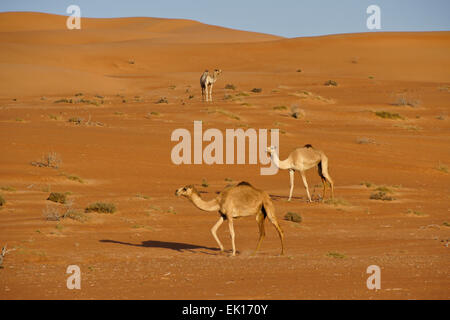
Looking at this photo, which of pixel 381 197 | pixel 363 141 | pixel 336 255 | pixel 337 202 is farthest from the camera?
pixel 363 141

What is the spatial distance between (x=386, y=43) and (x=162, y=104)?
66.8 m

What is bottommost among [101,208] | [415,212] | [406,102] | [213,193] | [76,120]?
[415,212]

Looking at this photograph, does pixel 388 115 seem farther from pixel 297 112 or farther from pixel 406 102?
pixel 297 112

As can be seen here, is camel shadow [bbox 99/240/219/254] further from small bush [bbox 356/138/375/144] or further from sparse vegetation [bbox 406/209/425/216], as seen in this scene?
small bush [bbox 356/138/375/144]

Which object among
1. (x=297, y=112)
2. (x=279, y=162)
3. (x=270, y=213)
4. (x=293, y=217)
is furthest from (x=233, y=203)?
(x=297, y=112)

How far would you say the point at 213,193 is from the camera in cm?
2000

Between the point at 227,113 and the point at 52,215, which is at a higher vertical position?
the point at 227,113

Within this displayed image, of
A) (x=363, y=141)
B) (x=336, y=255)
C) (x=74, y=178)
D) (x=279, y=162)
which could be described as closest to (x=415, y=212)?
(x=279, y=162)

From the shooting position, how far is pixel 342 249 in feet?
43.0

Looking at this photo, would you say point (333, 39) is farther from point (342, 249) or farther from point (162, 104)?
point (342, 249)

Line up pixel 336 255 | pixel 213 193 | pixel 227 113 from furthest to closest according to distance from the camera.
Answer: pixel 227 113
pixel 213 193
pixel 336 255

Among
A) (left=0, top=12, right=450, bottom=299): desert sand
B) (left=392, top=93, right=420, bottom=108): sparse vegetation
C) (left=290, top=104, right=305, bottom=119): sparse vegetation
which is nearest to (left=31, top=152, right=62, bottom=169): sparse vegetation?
(left=0, top=12, right=450, bottom=299): desert sand

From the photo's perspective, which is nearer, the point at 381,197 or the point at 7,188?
the point at 7,188
